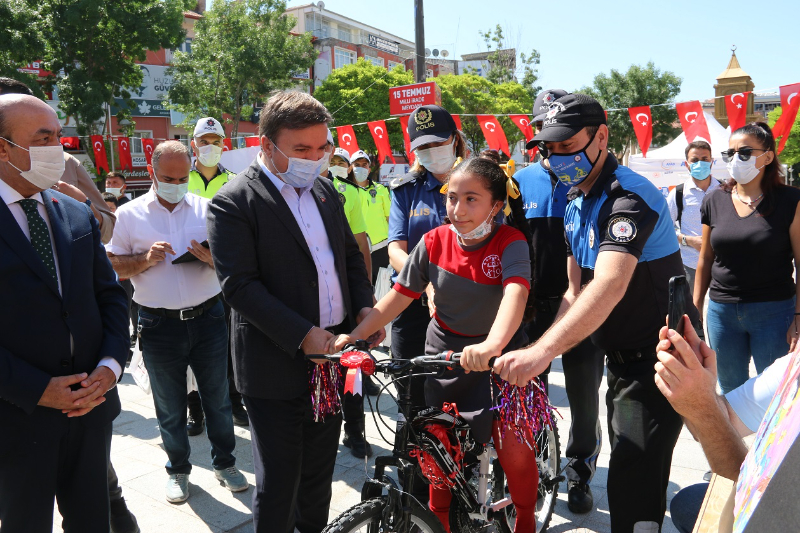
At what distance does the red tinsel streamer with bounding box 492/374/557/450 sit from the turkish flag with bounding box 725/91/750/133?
9776mm

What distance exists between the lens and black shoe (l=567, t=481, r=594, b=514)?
3572 mm

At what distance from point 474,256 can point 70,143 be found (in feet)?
100

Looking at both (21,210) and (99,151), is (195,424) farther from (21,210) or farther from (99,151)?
(99,151)

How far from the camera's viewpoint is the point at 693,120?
11586mm

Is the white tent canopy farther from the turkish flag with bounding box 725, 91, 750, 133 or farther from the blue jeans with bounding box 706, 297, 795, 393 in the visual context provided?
the blue jeans with bounding box 706, 297, 795, 393

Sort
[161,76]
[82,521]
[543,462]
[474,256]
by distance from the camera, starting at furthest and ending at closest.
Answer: [161,76]
[543,462]
[474,256]
[82,521]

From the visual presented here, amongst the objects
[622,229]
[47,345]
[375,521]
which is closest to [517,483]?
[375,521]

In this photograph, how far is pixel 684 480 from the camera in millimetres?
3977

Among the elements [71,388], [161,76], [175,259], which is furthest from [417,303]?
[161,76]

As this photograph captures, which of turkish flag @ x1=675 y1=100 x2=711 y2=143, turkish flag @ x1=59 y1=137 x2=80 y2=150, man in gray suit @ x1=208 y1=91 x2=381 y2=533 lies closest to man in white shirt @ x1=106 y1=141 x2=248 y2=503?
man in gray suit @ x1=208 y1=91 x2=381 y2=533

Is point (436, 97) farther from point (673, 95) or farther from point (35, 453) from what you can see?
point (673, 95)

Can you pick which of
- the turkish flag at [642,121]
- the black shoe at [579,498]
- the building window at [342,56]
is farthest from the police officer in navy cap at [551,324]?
the building window at [342,56]

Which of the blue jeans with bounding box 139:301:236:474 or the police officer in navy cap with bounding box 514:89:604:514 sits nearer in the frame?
the police officer in navy cap with bounding box 514:89:604:514

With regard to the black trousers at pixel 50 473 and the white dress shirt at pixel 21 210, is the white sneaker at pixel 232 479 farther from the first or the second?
the white dress shirt at pixel 21 210
